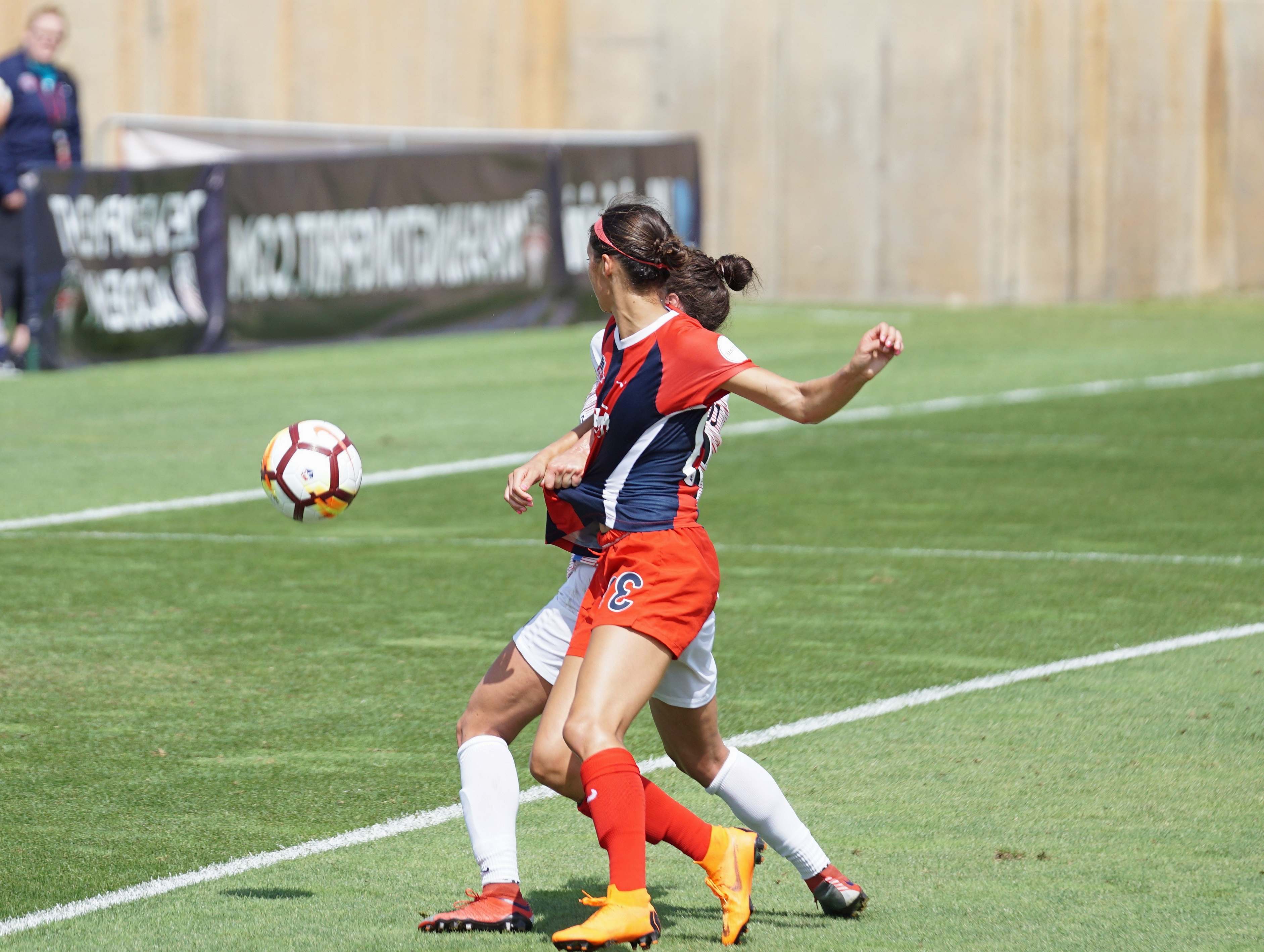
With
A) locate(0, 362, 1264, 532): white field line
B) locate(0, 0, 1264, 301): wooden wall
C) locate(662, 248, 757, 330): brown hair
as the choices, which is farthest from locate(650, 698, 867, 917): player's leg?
locate(0, 0, 1264, 301): wooden wall

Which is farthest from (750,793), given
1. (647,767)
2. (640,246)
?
(647,767)

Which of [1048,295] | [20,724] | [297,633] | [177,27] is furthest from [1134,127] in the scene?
[20,724]

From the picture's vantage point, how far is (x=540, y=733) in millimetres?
5086

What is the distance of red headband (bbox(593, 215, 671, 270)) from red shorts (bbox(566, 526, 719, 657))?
2.07 feet

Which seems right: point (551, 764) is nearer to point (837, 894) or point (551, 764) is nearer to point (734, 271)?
point (837, 894)

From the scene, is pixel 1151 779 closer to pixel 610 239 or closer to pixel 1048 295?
pixel 610 239

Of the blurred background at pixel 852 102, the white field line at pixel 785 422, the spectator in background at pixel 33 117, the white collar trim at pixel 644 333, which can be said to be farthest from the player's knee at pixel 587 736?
the blurred background at pixel 852 102

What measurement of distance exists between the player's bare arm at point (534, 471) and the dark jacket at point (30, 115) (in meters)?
14.2

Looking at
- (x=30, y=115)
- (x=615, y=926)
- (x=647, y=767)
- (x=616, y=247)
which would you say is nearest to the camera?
(x=615, y=926)

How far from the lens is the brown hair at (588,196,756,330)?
16.9ft

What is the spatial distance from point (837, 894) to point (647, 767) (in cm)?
165

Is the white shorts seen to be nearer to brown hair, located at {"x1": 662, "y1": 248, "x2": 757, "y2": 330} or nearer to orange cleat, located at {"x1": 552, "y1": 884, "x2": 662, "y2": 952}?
orange cleat, located at {"x1": 552, "y1": 884, "x2": 662, "y2": 952}

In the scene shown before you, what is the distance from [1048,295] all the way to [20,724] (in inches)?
867

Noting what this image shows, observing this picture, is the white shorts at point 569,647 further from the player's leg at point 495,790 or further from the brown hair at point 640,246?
the brown hair at point 640,246
